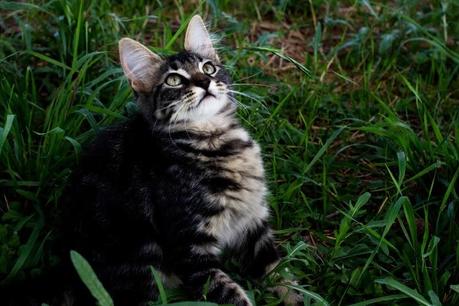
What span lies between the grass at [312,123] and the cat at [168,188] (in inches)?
7.3

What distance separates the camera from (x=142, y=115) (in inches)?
117

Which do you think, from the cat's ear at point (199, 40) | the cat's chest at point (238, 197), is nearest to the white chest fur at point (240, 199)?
the cat's chest at point (238, 197)

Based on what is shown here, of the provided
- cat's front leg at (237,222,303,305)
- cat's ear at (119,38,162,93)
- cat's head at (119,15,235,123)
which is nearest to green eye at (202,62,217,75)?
cat's head at (119,15,235,123)

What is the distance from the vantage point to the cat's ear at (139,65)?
288cm

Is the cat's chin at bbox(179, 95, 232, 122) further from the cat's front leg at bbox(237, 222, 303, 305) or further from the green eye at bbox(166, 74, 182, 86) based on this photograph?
the cat's front leg at bbox(237, 222, 303, 305)

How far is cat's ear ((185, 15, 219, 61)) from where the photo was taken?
3082 millimetres

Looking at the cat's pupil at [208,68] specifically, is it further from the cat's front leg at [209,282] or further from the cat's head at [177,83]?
the cat's front leg at [209,282]

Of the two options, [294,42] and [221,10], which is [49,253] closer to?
[221,10]

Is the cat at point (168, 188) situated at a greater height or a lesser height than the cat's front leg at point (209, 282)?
greater

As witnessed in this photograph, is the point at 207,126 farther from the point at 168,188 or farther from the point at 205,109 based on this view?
the point at 168,188

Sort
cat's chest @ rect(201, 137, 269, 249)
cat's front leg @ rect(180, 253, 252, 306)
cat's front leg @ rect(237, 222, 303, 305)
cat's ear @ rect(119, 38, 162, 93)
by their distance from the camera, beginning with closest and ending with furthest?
cat's front leg @ rect(180, 253, 252, 306)
cat's chest @ rect(201, 137, 269, 249)
cat's ear @ rect(119, 38, 162, 93)
cat's front leg @ rect(237, 222, 303, 305)

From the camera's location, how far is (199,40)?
123 inches

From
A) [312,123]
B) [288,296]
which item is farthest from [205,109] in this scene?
[312,123]

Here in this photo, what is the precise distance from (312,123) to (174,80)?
3.86 feet
